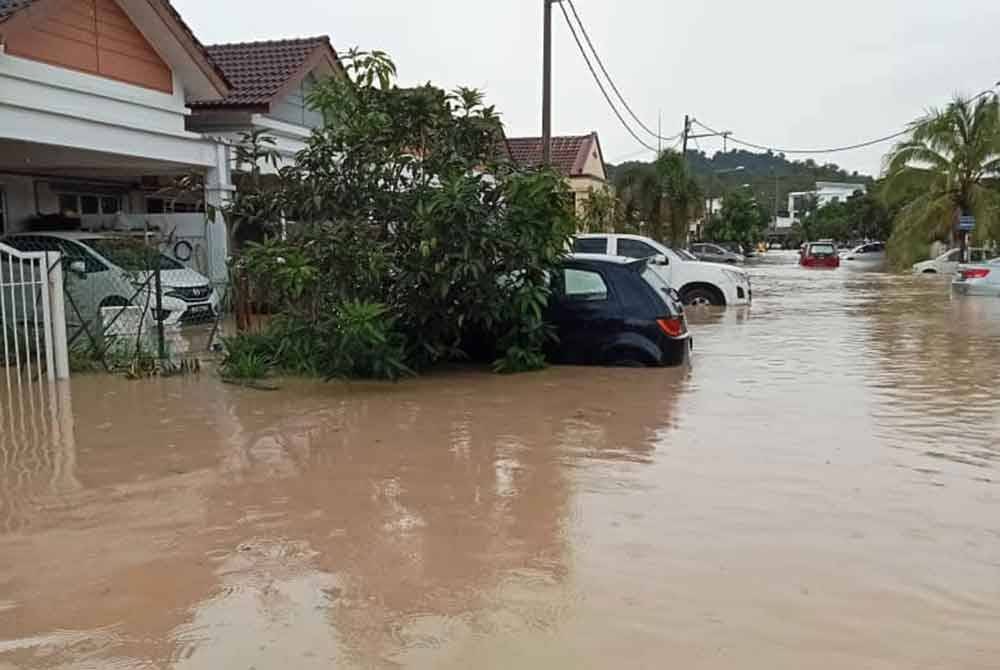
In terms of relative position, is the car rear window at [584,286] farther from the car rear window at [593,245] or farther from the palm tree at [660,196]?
the palm tree at [660,196]

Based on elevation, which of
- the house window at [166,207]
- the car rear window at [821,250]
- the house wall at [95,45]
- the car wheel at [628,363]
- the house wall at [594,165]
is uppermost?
the house wall at [594,165]

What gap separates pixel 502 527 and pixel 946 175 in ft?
122

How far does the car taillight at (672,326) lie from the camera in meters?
10.0

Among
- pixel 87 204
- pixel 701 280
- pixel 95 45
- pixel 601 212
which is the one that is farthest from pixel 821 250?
pixel 95 45

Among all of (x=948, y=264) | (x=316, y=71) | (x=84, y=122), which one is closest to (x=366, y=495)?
(x=84, y=122)

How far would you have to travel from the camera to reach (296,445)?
712 cm

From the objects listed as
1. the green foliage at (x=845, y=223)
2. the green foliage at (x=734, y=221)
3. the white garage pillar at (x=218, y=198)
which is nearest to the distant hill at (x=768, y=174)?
the green foliage at (x=845, y=223)

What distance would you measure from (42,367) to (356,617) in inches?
313

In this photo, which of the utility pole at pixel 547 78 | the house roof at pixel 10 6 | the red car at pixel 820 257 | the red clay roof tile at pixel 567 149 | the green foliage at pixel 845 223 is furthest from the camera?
the green foliage at pixel 845 223

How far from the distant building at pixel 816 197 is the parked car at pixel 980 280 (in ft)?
288

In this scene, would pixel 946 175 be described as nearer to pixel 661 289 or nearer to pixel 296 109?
pixel 296 109

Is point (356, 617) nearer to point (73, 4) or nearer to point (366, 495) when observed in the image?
point (366, 495)

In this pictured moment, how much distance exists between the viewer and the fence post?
995 cm

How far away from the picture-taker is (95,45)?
1349 cm
